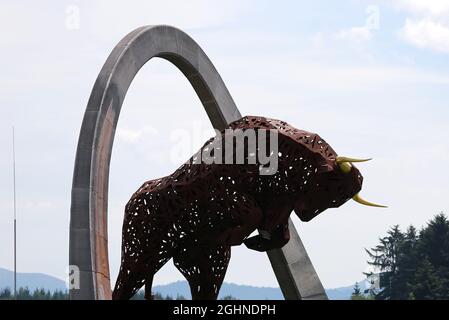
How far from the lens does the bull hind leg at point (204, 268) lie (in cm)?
1538

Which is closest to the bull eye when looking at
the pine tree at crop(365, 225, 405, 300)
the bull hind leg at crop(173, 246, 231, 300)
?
the bull hind leg at crop(173, 246, 231, 300)

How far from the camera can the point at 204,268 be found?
15500mm

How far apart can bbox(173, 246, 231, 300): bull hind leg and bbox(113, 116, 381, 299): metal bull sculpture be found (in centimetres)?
15

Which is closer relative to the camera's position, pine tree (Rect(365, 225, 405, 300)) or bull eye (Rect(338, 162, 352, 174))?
bull eye (Rect(338, 162, 352, 174))

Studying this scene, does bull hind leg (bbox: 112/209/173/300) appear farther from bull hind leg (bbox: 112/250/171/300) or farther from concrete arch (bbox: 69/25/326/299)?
concrete arch (bbox: 69/25/326/299)

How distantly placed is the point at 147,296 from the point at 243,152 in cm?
250

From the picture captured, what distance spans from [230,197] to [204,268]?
139 cm

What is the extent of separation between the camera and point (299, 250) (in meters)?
20.8

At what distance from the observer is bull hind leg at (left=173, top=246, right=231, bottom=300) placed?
15.4 metres

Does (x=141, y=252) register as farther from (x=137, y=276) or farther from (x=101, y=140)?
(x=101, y=140)
